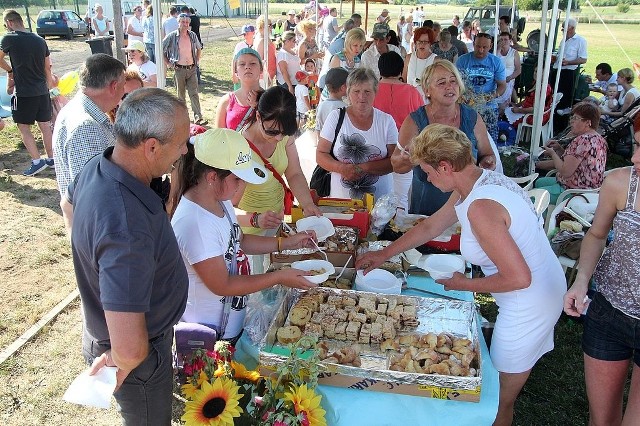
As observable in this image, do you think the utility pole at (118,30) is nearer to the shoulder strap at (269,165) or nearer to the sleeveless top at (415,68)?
the shoulder strap at (269,165)

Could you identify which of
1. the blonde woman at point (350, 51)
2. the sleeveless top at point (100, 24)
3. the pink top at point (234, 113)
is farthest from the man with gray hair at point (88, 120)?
the sleeveless top at point (100, 24)

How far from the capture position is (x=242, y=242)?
250cm

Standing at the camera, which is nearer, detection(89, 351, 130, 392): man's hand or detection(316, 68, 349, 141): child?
detection(89, 351, 130, 392): man's hand

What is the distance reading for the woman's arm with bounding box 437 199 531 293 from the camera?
1.98 meters

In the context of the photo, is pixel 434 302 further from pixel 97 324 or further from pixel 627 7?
pixel 627 7

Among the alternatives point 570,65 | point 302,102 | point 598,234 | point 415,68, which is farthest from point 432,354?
point 570,65

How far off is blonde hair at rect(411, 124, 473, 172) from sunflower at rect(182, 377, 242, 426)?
3.80 feet

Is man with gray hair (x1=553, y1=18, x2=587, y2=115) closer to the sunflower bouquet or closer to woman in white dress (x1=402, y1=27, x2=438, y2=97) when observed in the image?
woman in white dress (x1=402, y1=27, x2=438, y2=97)

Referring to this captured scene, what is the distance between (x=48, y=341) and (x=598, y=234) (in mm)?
3322

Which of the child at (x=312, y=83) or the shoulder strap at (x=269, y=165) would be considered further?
the child at (x=312, y=83)

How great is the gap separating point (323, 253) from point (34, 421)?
1817 millimetres

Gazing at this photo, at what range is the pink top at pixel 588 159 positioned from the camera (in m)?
4.54

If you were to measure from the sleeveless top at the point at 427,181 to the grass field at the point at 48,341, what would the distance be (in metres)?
1.02

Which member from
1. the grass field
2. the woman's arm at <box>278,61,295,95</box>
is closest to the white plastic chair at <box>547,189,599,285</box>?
the grass field
